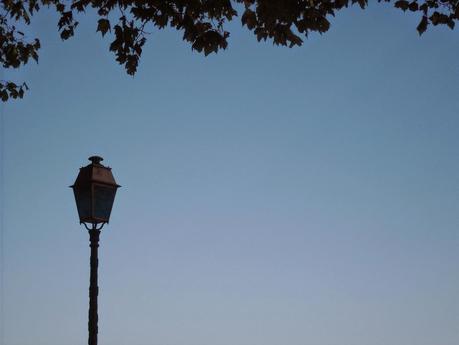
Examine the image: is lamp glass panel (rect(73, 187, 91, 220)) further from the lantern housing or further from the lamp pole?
the lamp pole

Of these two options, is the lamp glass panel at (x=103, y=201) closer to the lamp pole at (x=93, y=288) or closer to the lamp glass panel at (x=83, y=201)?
the lamp glass panel at (x=83, y=201)

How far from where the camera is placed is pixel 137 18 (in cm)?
898

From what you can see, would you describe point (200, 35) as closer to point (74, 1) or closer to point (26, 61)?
point (74, 1)

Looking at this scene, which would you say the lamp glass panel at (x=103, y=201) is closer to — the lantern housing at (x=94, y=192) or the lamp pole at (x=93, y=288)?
the lantern housing at (x=94, y=192)

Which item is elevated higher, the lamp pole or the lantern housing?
the lantern housing

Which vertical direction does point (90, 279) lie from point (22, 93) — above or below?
below

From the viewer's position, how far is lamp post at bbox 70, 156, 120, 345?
7.95 m

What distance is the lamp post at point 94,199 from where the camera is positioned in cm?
795

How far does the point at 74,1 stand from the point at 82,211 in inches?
163

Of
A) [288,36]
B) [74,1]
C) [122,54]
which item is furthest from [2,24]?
[288,36]

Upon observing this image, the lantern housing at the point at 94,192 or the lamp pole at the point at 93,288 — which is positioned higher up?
the lantern housing at the point at 94,192

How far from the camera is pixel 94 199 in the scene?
8.16 m

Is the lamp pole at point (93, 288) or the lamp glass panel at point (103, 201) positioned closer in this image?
the lamp pole at point (93, 288)

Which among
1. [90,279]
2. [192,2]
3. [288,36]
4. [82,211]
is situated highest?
[192,2]
